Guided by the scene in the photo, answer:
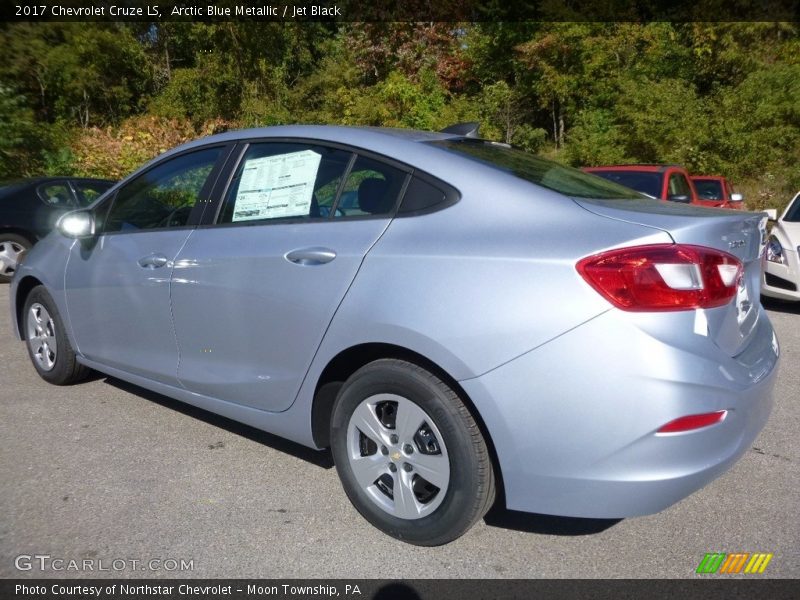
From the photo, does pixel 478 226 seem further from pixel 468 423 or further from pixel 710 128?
pixel 710 128

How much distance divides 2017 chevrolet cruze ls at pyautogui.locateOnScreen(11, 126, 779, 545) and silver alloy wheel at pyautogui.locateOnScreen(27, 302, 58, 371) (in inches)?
51.9

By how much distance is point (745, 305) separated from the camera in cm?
271

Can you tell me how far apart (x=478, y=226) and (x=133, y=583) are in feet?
5.81

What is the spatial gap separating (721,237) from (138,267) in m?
2.76

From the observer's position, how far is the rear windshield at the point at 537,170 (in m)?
2.93

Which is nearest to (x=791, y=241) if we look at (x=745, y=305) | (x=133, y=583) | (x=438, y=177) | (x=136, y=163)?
(x=745, y=305)

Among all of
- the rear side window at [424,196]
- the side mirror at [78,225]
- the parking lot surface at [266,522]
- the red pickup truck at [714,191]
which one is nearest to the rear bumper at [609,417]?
the parking lot surface at [266,522]

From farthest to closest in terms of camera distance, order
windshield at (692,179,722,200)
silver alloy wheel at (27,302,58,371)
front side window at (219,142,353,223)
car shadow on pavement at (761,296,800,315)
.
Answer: windshield at (692,179,722,200), car shadow on pavement at (761,296,800,315), silver alloy wheel at (27,302,58,371), front side window at (219,142,353,223)

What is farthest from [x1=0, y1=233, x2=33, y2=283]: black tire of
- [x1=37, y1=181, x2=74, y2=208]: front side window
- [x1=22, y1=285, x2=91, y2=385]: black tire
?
[x1=22, y1=285, x2=91, y2=385]: black tire

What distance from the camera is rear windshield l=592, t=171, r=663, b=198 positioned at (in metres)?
9.22

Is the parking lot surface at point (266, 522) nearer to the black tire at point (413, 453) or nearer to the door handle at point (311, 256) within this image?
the black tire at point (413, 453)

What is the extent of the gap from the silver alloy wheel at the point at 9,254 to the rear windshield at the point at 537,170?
769 cm

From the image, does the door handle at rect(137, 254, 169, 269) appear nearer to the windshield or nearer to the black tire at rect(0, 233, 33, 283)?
the black tire at rect(0, 233, 33, 283)

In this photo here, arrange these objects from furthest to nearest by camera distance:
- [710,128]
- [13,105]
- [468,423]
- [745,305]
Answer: [710,128] → [13,105] → [745,305] → [468,423]
